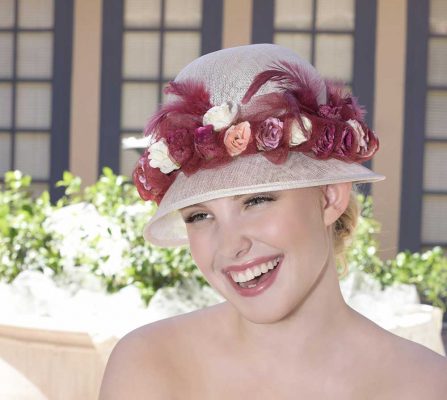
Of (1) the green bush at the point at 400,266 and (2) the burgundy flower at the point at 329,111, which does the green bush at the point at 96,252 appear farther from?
(2) the burgundy flower at the point at 329,111

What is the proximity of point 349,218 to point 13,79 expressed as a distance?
548 cm

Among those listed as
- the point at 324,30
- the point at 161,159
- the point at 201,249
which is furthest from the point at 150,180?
the point at 324,30

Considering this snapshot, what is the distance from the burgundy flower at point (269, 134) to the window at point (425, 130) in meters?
5.19

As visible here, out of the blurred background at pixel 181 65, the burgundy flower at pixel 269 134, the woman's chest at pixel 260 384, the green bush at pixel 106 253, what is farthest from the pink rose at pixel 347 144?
the blurred background at pixel 181 65

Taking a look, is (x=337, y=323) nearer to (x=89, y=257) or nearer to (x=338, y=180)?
(x=338, y=180)

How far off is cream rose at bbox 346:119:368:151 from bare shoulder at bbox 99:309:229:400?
0.37 metres

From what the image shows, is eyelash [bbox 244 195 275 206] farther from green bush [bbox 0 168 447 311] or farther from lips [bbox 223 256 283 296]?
green bush [bbox 0 168 447 311]

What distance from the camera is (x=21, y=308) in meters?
2.75

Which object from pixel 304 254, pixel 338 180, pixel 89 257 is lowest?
pixel 89 257


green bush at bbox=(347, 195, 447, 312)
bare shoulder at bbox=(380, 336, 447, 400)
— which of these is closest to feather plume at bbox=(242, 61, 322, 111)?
bare shoulder at bbox=(380, 336, 447, 400)

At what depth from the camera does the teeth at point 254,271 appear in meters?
1.31

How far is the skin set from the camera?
1.33 m

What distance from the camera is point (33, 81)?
6617mm

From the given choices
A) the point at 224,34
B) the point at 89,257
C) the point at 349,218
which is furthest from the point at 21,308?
the point at 224,34
